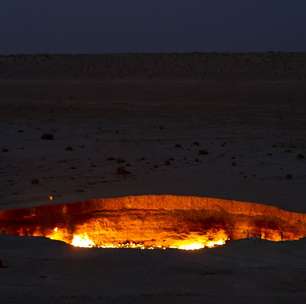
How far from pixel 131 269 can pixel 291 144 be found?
38.1ft

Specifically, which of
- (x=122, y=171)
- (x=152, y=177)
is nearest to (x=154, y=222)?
(x=152, y=177)

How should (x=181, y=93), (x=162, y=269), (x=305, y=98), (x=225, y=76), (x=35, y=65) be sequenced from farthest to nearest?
(x=35, y=65) < (x=225, y=76) < (x=181, y=93) < (x=305, y=98) < (x=162, y=269)

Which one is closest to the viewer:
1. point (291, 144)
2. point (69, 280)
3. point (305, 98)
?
point (69, 280)

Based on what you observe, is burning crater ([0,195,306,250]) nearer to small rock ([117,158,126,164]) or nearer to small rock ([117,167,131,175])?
small rock ([117,167,131,175])

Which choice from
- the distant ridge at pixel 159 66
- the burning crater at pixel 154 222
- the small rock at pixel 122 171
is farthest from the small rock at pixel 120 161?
the distant ridge at pixel 159 66

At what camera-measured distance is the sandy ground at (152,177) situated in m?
5.15

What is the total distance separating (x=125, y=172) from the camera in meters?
11.9

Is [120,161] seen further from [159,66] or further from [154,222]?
Result: [159,66]

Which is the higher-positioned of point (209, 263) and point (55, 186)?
point (55, 186)

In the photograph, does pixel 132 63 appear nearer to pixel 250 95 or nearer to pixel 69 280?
pixel 250 95

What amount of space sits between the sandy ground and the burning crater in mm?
416

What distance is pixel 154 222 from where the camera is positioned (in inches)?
354

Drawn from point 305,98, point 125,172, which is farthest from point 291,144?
point 305,98

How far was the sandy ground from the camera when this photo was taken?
5.15 metres
